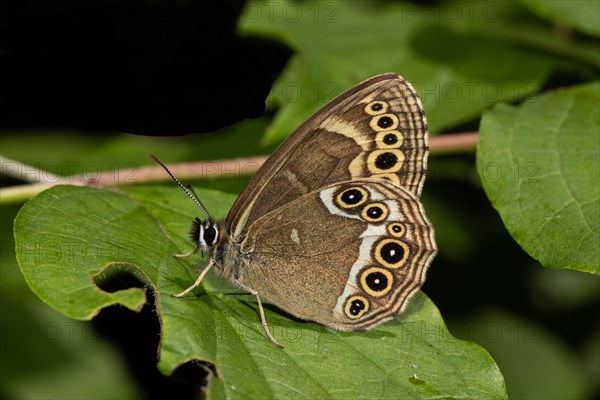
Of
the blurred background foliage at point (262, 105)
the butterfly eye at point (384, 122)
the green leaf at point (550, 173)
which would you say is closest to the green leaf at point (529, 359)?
the blurred background foliage at point (262, 105)

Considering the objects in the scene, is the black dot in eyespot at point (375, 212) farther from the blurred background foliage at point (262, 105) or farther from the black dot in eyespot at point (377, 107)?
the blurred background foliage at point (262, 105)

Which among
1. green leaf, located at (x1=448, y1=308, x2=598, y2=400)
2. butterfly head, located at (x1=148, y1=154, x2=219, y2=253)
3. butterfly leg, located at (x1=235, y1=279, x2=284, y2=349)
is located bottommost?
green leaf, located at (x1=448, y1=308, x2=598, y2=400)

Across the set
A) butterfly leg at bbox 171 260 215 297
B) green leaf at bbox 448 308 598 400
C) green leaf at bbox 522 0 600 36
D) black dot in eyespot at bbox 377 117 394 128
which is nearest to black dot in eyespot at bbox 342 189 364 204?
black dot in eyespot at bbox 377 117 394 128

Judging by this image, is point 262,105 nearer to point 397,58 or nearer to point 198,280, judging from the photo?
point 397,58

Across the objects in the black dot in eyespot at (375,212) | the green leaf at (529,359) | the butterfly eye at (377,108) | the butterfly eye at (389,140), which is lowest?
the green leaf at (529,359)

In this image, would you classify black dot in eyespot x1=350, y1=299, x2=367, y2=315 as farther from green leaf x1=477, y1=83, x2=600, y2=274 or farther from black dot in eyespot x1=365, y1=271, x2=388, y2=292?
green leaf x1=477, y1=83, x2=600, y2=274

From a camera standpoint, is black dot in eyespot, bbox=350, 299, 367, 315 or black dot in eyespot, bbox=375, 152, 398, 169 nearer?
black dot in eyespot, bbox=350, 299, 367, 315

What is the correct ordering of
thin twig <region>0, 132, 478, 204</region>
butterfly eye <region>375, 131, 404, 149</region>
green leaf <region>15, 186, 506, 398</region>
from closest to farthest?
green leaf <region>15, 186, 506, 398</region> < butterfly eye <region>375, 131, 404, 149</region> < thin twig <region>0, 132, 478, 204</region>

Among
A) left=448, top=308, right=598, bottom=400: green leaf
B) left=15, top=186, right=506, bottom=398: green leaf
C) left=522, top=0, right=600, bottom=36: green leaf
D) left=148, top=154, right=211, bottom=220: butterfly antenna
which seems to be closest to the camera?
left=15, top=186, right=506, bottom=398: green leaf

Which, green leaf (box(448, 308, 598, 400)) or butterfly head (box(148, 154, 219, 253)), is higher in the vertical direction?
butterfly head (box(148, 154, 219, 253))
